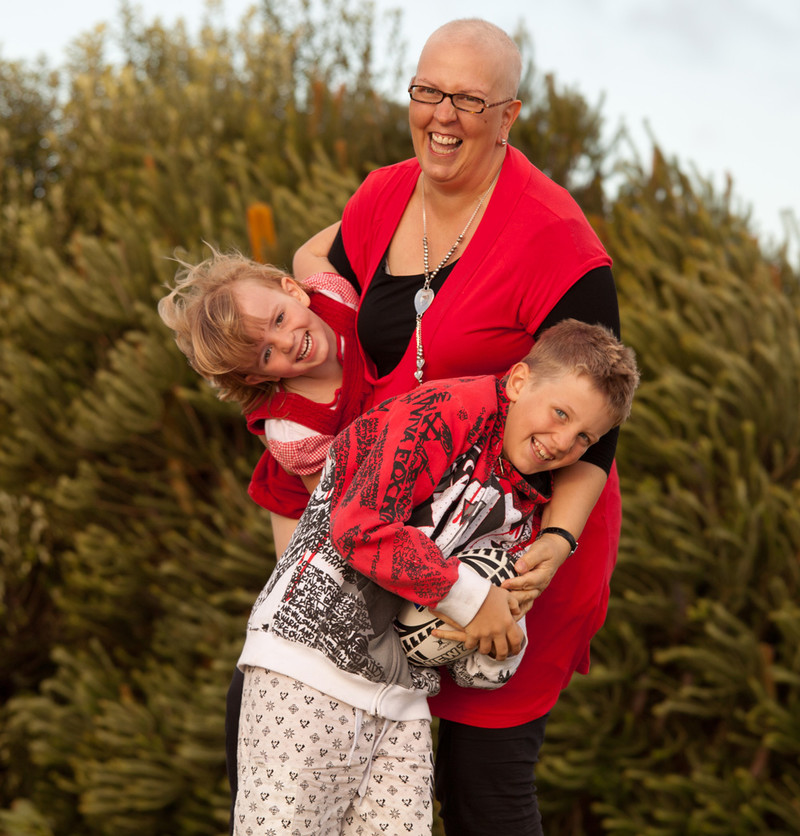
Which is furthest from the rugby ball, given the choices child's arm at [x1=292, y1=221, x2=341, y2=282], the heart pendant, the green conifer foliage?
the green conifer foliage

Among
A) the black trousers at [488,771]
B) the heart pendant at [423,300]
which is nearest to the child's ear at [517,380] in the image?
the heart pendant at [423,300]

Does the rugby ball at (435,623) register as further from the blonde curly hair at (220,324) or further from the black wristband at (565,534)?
the blonde curly hair at (220,324)

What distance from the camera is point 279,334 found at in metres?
2.18

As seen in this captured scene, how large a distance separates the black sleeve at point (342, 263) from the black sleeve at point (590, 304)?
60cm

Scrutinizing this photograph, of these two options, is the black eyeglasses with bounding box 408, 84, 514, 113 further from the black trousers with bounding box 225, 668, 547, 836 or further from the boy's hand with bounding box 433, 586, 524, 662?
the black trousers with bounding box 225, 668, 547, 836

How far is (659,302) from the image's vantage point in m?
4.97

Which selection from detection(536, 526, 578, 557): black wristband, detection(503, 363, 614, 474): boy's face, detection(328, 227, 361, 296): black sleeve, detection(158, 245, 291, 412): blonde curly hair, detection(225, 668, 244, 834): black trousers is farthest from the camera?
detection(328, 227, 361, 296): black sleeve

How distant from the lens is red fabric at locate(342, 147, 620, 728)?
6.87ft

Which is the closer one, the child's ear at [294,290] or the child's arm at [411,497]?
the child's arm at [411,497]

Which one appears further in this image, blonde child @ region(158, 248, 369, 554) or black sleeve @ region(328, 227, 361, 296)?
black sleeve @ region(328, 227, 361, 296)

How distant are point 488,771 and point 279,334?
3.69 feet

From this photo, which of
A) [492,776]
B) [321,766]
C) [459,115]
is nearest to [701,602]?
[492,776]

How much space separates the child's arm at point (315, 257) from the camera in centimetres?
254

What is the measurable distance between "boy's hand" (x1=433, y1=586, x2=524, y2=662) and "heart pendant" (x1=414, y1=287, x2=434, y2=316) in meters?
0.66
